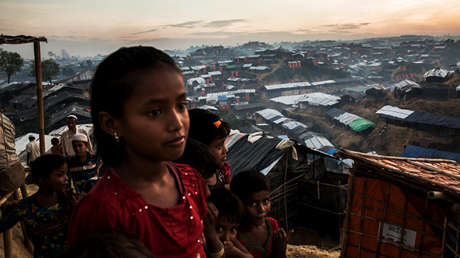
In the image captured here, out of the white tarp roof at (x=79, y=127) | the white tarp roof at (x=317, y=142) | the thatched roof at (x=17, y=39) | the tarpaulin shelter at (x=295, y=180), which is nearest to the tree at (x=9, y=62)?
the white tarp roof at (x=79, y=127)

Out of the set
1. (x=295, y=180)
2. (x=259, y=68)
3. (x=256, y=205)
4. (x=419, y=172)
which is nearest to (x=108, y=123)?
(x=256, y=205)

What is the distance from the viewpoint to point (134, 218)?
1066mm

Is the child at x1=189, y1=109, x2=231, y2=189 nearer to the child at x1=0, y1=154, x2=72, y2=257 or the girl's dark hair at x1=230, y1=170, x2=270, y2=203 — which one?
the girl's dark hair at x1=230, y1=170, x2=270, y2=203

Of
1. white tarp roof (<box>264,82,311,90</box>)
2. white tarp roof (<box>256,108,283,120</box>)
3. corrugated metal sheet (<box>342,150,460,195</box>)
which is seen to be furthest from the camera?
white tarp roof (<box>264,82,311,90</box>)

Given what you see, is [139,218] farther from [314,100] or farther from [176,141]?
[314,100]

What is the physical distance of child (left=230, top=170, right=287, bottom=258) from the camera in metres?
2.30

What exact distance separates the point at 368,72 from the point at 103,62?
69051 mm

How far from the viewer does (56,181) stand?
2.75m

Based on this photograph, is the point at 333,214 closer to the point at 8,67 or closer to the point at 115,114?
the point at 115,114

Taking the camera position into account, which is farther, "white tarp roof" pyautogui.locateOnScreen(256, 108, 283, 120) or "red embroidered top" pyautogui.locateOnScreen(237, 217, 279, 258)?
"white tarp roof" pyautogui.locateOnScreen(256, 108, 283, 120)

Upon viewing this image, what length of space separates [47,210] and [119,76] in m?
2.18

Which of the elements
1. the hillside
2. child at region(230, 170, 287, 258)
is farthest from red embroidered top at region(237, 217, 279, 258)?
the hillside

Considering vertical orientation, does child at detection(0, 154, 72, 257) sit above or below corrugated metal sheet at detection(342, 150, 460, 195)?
above

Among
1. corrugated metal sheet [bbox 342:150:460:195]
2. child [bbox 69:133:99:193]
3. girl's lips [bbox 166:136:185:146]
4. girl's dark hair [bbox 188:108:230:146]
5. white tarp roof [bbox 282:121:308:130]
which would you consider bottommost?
white tarp roof [bbox 282:121:308:130]
